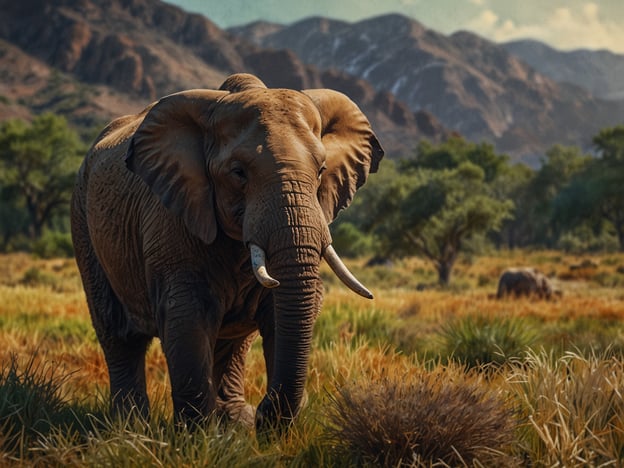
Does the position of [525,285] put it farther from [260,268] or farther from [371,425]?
[260,268]

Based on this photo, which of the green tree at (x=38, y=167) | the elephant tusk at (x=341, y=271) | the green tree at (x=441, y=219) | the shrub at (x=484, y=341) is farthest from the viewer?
the green tree at (x=38, y=167)

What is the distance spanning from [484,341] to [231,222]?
4.19 metres

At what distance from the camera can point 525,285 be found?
17.8m

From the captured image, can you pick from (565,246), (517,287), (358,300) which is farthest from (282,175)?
(565,246)

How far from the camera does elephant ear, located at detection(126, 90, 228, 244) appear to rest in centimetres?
422

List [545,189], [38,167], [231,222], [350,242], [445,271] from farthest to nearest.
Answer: [545,189], [38,167], [350,242], [445,271], [231,222]

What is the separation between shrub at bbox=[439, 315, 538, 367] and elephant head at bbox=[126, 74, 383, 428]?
3.20 metres

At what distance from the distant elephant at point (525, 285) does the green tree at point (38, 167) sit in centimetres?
3231

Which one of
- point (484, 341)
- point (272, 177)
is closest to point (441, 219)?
point (484, 341)

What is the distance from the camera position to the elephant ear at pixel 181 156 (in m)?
4.22

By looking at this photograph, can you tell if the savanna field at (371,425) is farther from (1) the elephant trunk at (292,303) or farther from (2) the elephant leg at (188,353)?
(1) the elephant trunk at (292,303)

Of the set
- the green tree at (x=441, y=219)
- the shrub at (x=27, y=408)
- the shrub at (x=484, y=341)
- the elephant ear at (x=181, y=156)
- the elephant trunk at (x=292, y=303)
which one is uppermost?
the elephant ear at (x=181, y=156)

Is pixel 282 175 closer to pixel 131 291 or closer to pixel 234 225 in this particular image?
pixel 234 225

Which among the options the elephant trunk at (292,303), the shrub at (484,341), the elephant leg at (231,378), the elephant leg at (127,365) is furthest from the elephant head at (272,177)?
the shrub at (484,341)
